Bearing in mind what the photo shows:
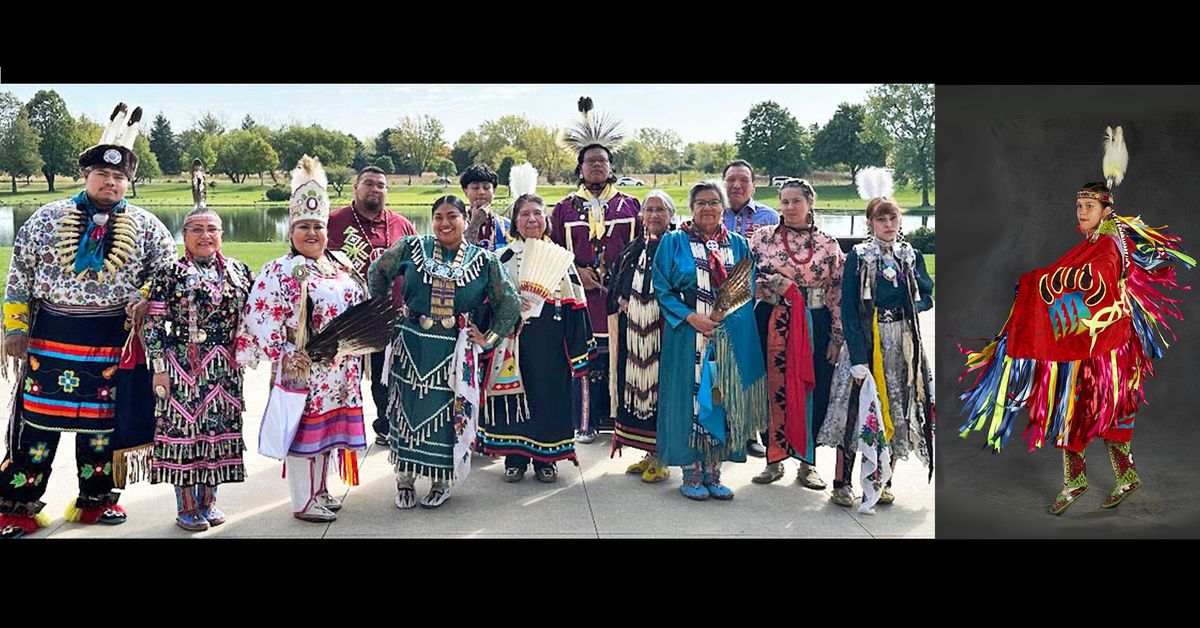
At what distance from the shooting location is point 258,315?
13.5 ft

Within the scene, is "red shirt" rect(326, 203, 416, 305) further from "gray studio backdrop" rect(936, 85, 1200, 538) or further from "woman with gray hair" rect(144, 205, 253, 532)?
"gray studio backdrop" rect(936, 85, 1200, 538)

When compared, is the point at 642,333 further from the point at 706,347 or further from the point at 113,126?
the point at 113,126

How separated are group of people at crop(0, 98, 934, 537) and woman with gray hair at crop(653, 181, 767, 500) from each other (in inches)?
0.4

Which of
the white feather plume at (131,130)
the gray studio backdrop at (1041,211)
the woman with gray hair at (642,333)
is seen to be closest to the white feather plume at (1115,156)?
the gray studio backdrop at (1041,211)

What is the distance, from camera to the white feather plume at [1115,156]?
4.71 meters

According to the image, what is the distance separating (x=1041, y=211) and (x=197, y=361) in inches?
216

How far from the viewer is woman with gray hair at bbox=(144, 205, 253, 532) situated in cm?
406

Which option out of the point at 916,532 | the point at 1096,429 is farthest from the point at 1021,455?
the point at 916,532

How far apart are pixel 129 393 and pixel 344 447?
919 millimetres

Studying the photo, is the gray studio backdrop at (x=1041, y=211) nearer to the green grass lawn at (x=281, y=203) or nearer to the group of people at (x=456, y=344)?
the group of people at (x=456, y=344)

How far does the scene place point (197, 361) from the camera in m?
4.11

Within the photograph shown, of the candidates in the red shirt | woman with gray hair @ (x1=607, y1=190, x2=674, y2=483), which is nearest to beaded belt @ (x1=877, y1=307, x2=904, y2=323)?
woman with gray hair @ (x1=607, y1=190, x2=674, y2=483)

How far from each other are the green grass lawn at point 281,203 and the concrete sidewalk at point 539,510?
4.13 metres

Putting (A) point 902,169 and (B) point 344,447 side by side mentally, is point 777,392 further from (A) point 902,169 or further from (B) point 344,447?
(A) point 902,169
